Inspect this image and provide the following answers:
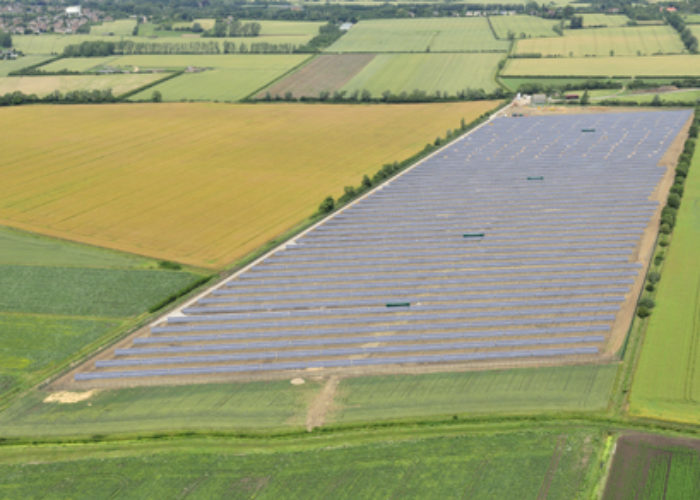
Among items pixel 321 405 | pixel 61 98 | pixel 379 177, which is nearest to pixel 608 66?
pixel 379 177

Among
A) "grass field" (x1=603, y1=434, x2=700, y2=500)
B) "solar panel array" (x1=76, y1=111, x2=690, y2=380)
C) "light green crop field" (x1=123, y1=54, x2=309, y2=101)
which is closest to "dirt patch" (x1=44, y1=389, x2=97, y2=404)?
"solar panel array" (x1=76, y1=111, x2=690, y2=380)

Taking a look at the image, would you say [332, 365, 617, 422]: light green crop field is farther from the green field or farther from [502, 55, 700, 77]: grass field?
[502, 55, 700, 77]: grass field

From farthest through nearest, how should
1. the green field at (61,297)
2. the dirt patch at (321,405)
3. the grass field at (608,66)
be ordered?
the grass field at (608,66) → the green field at (61,297) → the dirt patch at (321,405)

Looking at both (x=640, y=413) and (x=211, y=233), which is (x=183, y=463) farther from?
(x=211, y=233)

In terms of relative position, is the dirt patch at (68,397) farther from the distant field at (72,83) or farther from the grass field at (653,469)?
the distant field at (72,83)

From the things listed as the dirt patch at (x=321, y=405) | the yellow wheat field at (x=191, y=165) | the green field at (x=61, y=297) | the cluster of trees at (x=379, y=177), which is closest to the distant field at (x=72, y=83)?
the yellow wheat field at (x=191, y=165)
